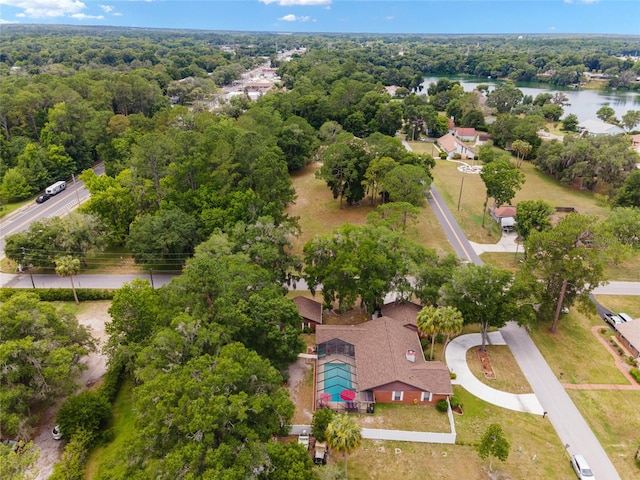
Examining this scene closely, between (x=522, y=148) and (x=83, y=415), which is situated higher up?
(x=522, y=148)

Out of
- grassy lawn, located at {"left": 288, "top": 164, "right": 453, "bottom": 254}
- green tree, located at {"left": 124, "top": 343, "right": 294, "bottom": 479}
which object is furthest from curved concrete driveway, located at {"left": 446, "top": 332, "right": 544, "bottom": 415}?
grassy lawn, located at {"left": 288, "top": 164, "right": 453, "bottom": 254}

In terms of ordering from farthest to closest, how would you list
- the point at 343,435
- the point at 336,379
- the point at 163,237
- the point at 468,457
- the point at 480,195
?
the point at 480,195
the point at 163,237
the point at 336,379
the point at 468,457
the point at 343,435

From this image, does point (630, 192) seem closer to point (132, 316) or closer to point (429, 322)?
point (429, 322)

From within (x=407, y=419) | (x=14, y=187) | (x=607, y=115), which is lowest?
(x=407, y=419)

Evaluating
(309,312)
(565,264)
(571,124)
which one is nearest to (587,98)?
(571,124)

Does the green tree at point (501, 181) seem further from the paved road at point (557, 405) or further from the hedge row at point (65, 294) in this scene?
the hedge row at point (65, 294)

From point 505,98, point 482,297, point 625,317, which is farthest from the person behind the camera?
point 505,98

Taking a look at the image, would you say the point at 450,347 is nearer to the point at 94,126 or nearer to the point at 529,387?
the point at 529,387
